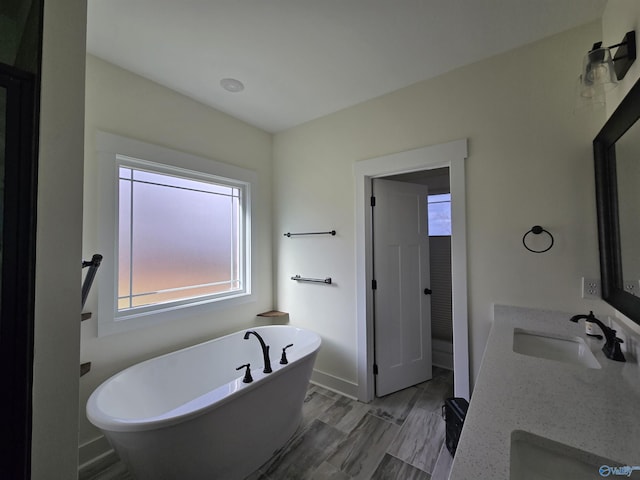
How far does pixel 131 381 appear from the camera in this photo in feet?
5.52

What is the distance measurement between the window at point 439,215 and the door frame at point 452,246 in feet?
3.87

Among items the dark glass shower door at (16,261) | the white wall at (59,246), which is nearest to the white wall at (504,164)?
the white wall at (59,246)

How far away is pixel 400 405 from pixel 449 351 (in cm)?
108

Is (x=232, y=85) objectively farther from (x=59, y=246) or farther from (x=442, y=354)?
(x=442, y=354)

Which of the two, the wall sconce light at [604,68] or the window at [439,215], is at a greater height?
the wall sconce light at [604,68]

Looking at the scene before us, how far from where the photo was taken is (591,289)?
1.47 m

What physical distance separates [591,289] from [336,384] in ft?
6.78

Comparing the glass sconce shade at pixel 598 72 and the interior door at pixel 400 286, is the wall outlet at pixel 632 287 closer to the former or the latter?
the glass sconce shade at pixel 598 72

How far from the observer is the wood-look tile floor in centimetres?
160

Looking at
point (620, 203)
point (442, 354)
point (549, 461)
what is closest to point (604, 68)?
point (620, 203)

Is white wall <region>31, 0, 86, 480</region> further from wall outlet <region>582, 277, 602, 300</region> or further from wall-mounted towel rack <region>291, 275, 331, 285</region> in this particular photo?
wall outlet <region>582, 277, 602, 300</region>

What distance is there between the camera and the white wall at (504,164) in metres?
1.53

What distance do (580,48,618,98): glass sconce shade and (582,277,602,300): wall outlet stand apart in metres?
0.99

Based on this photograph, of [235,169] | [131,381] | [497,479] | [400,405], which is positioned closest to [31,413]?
[131,381]
